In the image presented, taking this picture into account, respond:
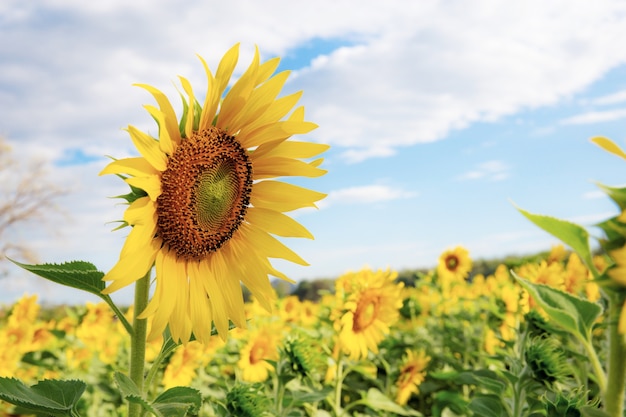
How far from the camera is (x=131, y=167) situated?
4.81 ft

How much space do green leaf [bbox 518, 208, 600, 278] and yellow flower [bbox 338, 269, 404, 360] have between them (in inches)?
63.3

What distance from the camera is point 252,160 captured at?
72.8 inches

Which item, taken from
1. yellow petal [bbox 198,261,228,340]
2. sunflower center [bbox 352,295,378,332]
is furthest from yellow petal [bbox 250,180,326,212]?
sunflower center [bbox 352,295,378,332]

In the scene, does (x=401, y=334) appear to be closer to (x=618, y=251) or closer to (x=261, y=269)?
(x=261, y=269)

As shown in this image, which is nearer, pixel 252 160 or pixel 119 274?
pixel 119 274

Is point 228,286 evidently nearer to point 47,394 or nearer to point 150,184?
point 150,184

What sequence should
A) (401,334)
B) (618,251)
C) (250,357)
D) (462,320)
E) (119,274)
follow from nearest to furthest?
1. (618,251)
2. (119,274)
3. (250,357)
4. (401,334)
5. (462,320)

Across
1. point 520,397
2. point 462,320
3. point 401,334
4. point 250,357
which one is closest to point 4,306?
point 250,357

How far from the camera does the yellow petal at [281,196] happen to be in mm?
1830

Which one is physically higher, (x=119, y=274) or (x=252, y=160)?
(x=252, y=160)

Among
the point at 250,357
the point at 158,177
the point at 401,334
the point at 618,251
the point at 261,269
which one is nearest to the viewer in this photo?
the point at 618,251

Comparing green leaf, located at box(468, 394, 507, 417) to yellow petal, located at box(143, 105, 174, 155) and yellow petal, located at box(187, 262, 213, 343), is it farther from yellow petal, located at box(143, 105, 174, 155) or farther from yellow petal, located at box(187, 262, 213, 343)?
yellow petal, located at box(143, 105, 174, 155)

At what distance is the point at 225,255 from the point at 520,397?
1012 millimetres

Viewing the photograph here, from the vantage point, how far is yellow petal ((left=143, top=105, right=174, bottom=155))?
1485mm
